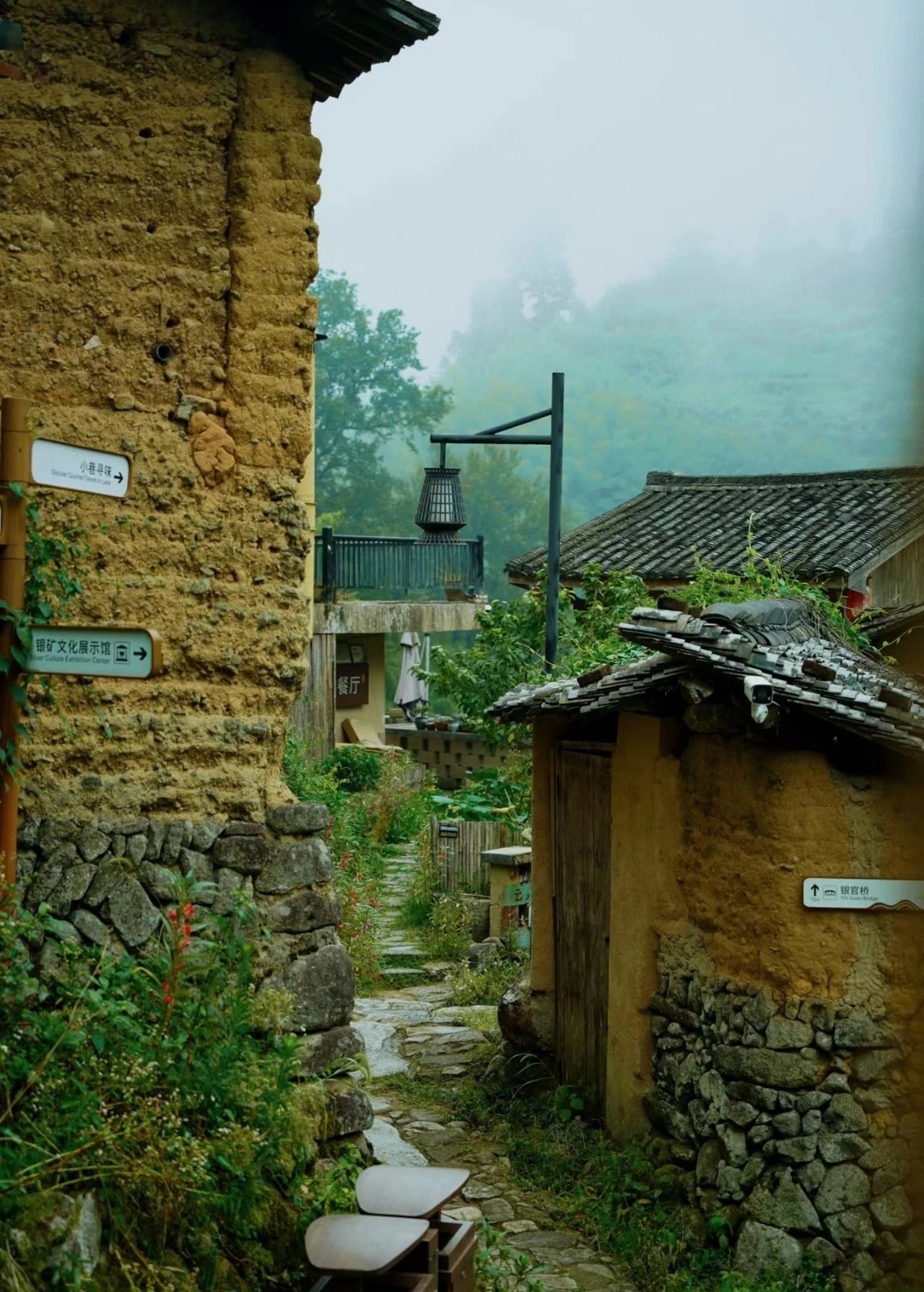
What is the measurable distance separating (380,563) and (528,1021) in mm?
13711

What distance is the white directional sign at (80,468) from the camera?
14.0ft

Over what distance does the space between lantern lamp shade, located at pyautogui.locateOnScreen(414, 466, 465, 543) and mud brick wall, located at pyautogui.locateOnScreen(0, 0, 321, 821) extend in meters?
6.53

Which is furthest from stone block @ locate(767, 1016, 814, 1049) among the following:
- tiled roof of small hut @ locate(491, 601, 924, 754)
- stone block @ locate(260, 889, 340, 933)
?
stone block @ locate(260, 889, 340, 933)

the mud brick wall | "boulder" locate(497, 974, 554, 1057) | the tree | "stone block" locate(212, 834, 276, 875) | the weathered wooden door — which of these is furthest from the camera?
the tree

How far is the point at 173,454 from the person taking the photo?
206 inches

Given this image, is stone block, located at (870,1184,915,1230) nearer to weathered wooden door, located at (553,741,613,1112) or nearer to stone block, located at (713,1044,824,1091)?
stone block, located at (713,1044,824,1091)

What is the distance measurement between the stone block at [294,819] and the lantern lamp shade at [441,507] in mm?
6781

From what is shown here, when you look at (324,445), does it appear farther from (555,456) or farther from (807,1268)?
(807,1268)

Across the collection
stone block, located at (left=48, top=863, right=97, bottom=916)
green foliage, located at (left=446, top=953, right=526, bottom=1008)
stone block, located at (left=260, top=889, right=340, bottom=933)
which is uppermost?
stone block, located at (left=48, top=863, right=97, bottom=916)

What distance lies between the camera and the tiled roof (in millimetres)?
14648

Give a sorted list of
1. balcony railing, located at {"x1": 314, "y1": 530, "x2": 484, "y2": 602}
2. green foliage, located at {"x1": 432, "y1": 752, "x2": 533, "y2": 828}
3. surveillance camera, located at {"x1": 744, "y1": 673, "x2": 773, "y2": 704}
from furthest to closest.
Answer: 1. balcony railing, located at {"x1": 314, "y1": 530, "x2": 484, "y2": 602}
2. green foliage, located at {"x1": 432, "y1": 752, "x2": 533, "y2": 828}
3. surveillance camera, located at {"x1": 744, "y1": 673, "x2": 773, "y2": 704}

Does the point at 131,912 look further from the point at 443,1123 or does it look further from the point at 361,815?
the point at 361,815

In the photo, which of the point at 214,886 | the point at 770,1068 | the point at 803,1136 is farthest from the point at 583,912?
the point at 214,886

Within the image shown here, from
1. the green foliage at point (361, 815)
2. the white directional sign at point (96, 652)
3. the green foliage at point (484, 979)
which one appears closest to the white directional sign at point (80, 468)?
the white directional sign at point (96, 652)
